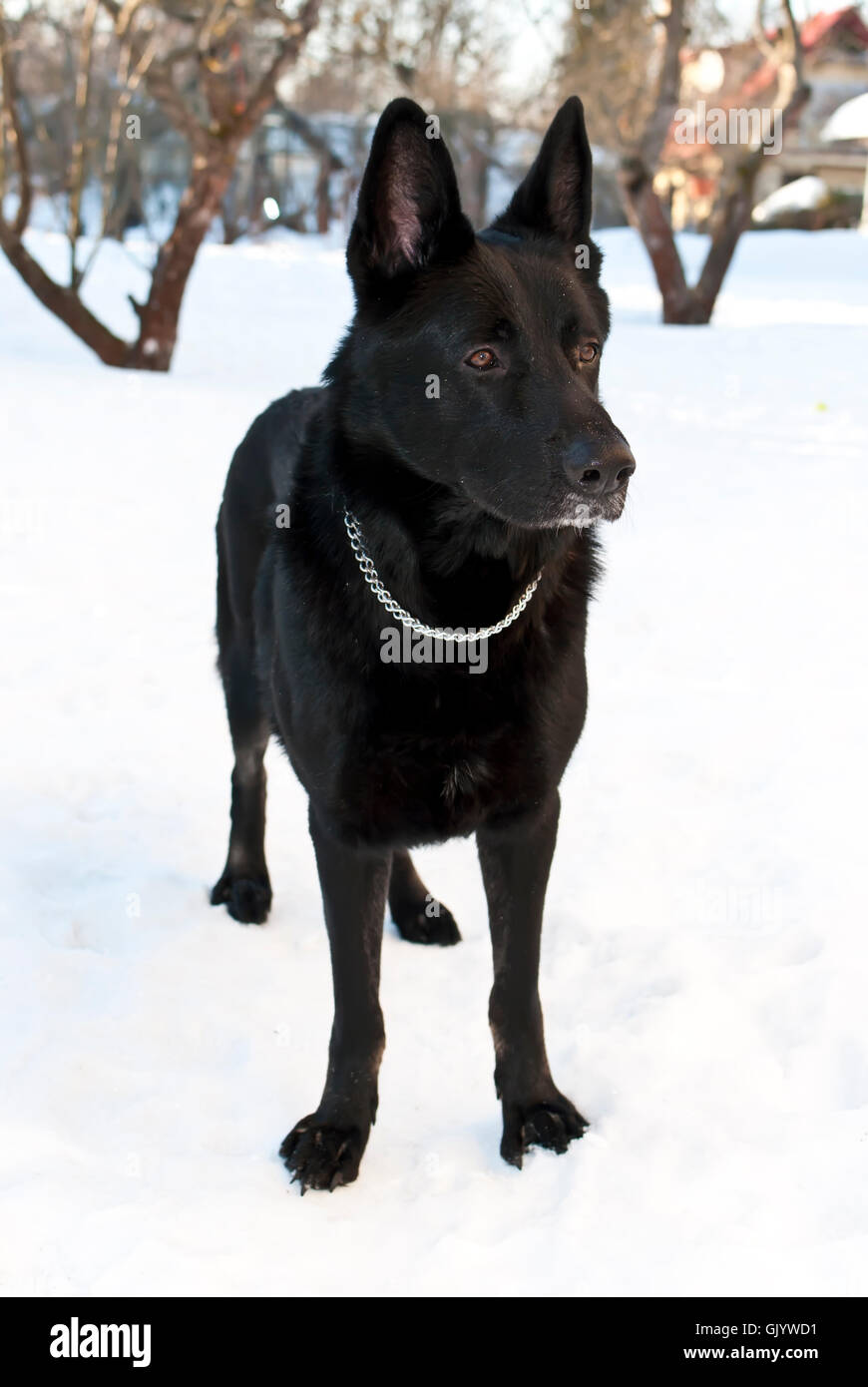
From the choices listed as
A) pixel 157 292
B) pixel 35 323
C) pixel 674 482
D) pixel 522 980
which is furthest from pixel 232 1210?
pixel 35 323

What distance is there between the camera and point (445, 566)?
7.96 ft

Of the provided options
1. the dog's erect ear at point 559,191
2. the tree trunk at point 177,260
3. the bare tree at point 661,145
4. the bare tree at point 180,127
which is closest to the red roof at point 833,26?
the bare tree at point 661,145

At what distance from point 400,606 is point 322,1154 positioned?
3.46 feet

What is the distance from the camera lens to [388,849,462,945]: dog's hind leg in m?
3.32

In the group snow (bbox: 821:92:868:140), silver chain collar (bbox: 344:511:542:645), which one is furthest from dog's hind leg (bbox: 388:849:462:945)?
snow (bbox: 821:92:868:140)

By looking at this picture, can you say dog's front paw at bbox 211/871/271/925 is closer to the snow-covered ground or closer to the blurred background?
the snow-covered ground

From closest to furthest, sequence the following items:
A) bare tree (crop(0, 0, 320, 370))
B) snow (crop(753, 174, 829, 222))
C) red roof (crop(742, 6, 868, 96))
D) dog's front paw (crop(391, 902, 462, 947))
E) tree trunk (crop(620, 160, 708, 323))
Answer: dog's front paw (crop(391, 902, 462, 947))
bare tree (crop(0, 0, 320, 370))
tree trunk (crop(620, 160, 708, 323))
snow (crop(753, 174, 829, 222))
red roof (crop(742, 6, 868, 96))

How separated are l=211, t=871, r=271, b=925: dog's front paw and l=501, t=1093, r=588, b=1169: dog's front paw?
1.12 metres

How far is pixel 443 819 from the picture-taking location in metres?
2.33

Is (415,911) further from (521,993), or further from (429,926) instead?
(521,993)

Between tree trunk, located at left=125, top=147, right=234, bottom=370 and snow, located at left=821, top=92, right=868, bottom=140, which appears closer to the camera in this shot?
tree trunk, located at left=125, top=147, right=234, bottom=370

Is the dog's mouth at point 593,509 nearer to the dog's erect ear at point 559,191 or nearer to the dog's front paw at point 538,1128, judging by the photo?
the dog's erect ear at point 559,191

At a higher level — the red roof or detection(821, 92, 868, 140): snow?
the red roof

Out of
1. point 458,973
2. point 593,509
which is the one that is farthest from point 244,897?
point 593,509
